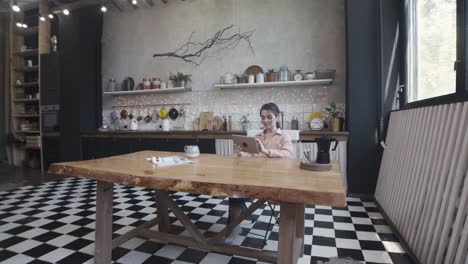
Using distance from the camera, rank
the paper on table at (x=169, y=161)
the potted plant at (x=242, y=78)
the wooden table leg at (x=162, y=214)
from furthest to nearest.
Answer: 1. the potted plant at (x=242, y=78)
2. the wooden table leg at (x=162, y=214)
3. the paper on table at (x=169, y=161)

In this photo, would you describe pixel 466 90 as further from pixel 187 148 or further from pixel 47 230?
pixel 47 230

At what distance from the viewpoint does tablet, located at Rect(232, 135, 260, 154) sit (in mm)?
2157

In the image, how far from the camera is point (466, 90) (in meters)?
1.76

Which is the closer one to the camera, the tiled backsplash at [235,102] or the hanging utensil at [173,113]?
the tiled backsplash at [235,102]

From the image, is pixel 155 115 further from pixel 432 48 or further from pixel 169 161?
pixel 432 48

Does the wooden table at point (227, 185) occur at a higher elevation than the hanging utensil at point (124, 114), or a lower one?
lower

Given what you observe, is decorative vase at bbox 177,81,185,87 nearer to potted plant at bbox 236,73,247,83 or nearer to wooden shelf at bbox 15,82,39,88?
potted plant at bbox 236,73,247,83

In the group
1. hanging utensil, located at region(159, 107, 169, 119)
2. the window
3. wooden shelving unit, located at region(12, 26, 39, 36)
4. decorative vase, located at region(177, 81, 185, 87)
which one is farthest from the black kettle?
wooden shelving unit, located at region(12, 26, 39, 36)

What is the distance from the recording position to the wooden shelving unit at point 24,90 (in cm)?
625

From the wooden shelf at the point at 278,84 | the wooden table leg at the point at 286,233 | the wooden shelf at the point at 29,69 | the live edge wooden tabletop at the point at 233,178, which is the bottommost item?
the wooden table leg at the point at 286,233

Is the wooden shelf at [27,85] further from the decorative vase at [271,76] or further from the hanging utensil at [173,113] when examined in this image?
the decorative vase at [271,76]

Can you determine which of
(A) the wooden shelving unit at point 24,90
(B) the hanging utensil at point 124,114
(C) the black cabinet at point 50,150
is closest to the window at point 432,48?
(B) the hanging utensil at point 124,114

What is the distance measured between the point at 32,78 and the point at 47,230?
560 cm

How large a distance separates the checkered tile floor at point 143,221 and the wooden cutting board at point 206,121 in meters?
1.61
